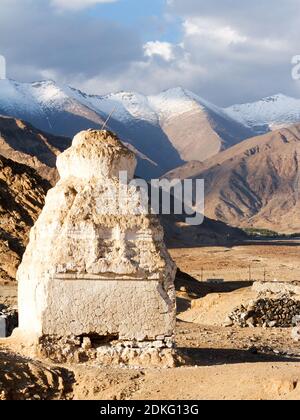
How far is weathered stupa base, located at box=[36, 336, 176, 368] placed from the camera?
11.4 meters

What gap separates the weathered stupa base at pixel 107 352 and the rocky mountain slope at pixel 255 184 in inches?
5271

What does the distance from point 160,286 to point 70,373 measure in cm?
193

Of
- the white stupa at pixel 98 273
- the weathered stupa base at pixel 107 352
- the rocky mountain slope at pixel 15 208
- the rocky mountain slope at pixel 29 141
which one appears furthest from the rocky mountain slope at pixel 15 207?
the rocky mountain slope at pixel 29 141

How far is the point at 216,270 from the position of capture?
177 ft

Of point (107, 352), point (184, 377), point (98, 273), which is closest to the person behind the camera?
point (184, 377)

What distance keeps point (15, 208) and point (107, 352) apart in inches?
1065

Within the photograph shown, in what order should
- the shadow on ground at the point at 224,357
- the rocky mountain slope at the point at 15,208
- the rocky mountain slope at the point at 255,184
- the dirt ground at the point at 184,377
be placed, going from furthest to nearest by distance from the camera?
the rocky mountain slope at the point at 255,184 < the rocky mountain slope at the point at 15,208 < the shadow on ground at the point at 224,357 < the dirt ground at the point at 184,377

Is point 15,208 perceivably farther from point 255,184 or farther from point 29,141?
point 255,184

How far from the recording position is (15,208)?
3794cm

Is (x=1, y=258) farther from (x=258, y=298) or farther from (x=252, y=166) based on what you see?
(x=252, y=166)

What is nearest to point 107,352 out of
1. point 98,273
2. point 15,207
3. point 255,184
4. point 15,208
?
point 98,273

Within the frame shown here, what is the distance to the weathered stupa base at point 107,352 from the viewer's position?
450 inches

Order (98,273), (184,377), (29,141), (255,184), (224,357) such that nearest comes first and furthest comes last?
1. (184,377)
2. (98,273)
3. (224,357)
4. (29,141)
5. (255,184)

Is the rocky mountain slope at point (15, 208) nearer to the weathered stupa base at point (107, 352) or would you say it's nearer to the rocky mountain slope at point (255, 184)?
the weathered stupa base at point (107, 352)
